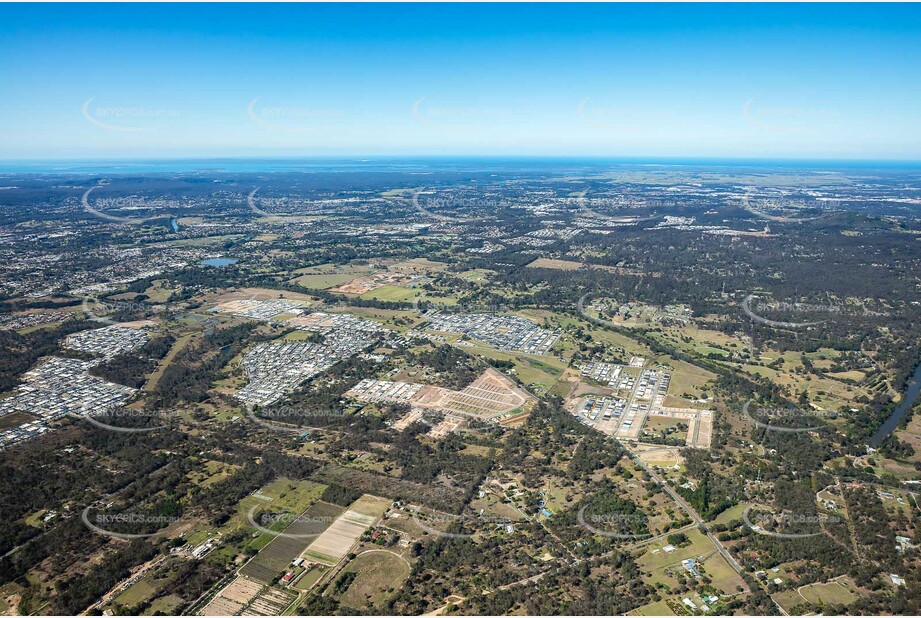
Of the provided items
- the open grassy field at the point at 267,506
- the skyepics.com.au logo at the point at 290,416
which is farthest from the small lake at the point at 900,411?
the skyepics.com.au logo at the point at 290,416

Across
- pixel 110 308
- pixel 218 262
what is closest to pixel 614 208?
pixel 218 262

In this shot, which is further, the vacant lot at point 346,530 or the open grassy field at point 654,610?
the vacant lot at point 346,530

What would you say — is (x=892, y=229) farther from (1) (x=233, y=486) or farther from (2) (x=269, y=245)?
(1) (x=233, y=486)

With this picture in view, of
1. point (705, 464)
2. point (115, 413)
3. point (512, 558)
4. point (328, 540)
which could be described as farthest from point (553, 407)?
point (115, 413)

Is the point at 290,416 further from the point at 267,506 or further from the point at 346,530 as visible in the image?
the point at 346,530

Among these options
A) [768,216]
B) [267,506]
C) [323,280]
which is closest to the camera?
[267,506]

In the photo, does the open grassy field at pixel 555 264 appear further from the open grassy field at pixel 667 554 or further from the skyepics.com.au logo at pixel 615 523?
the open grassy field at pixel 667 554
